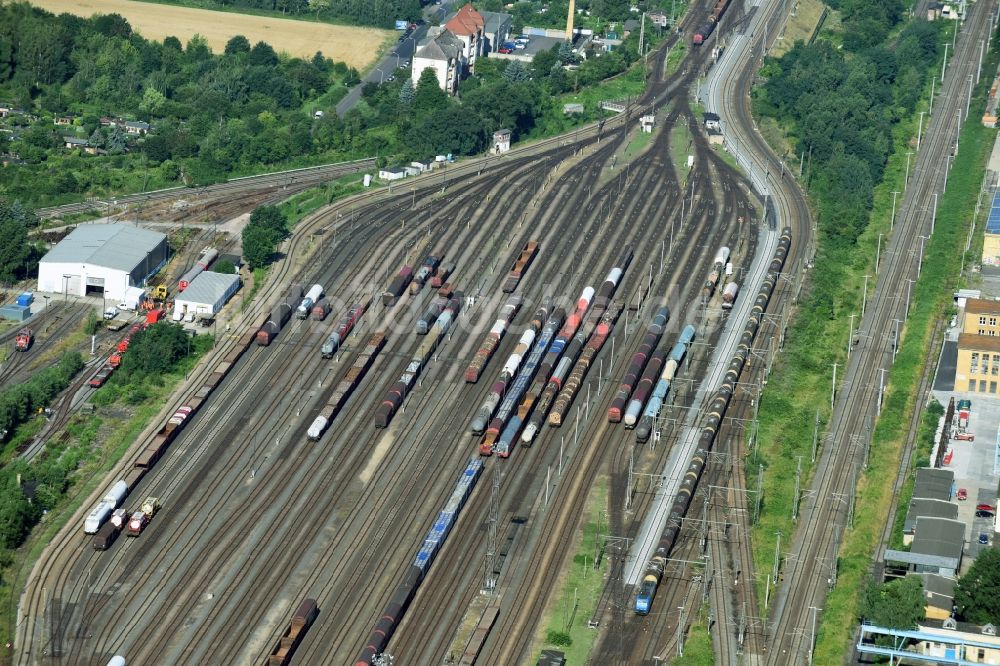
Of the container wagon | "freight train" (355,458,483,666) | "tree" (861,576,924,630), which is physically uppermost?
"tree" (861,576,924,630)

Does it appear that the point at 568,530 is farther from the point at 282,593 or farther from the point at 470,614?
the point at 282,593

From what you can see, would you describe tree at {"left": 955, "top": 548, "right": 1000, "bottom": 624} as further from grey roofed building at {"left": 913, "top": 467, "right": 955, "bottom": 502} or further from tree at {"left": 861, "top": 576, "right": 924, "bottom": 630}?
grey roofed building at {"left": 913, "top": 467, "right": 955, "bottom": 502}

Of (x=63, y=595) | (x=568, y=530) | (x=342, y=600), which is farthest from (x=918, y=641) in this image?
(x=63, y=595)

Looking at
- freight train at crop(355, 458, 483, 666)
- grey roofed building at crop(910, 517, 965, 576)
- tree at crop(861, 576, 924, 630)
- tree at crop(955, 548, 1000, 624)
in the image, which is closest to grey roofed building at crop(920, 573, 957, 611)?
tree at crop(955, 548, 1000, 624)

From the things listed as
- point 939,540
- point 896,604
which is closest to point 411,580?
point 896,604

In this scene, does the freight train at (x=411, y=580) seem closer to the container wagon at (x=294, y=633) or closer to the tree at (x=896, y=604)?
the container wagon at (x=294, y=633)

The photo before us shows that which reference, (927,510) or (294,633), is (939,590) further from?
(294,633)
